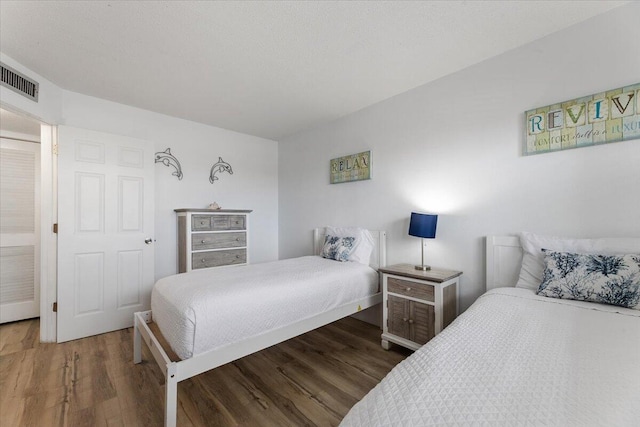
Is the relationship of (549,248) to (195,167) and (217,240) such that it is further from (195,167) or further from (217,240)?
(195,167)

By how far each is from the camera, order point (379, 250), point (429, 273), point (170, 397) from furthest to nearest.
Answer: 1. point (379, 250)
2. point (429, 273)
3. point (170, 397)

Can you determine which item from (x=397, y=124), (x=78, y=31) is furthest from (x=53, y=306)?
(x=397, y=124)

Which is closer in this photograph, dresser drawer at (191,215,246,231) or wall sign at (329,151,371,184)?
wall sign at (329,151,371,184)

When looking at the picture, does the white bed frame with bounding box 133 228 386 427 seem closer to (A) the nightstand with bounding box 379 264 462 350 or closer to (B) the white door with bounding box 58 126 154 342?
(A) the nightstand with bounding box 379 264 462 350

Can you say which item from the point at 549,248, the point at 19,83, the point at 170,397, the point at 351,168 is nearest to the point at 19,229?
the point at 19,83

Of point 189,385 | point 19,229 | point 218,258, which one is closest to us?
point 189,385

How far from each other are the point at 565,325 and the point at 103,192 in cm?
374

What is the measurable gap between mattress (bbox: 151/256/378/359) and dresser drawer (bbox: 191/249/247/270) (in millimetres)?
957

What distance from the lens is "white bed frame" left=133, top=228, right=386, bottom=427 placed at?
1412 mm

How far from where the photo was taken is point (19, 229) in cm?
305

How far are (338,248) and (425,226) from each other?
984 mm

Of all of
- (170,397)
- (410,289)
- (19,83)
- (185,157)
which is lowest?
(170,397)

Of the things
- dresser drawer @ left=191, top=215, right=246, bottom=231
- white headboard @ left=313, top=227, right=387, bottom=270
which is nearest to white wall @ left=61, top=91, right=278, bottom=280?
dresser drawer @ left=191, top=215, right=246, bottom=231

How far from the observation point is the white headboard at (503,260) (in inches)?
77.4
